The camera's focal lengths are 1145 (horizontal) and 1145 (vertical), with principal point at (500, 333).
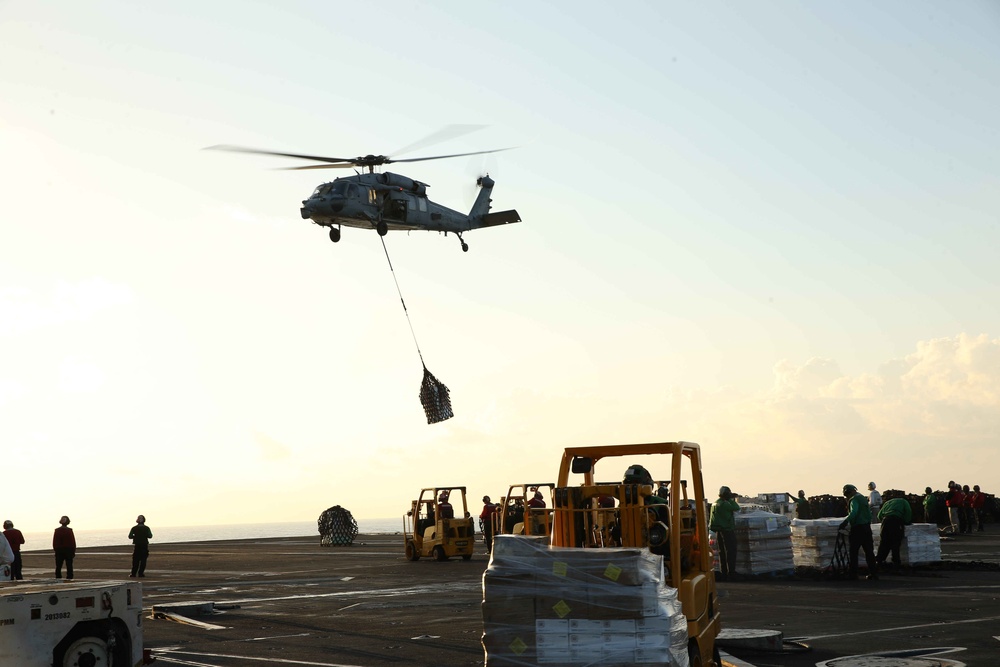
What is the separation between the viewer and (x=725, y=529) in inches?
912

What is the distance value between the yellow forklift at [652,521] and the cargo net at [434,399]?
22.4 metres

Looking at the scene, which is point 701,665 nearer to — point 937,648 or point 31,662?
point 937,648

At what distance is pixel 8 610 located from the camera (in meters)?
11.0

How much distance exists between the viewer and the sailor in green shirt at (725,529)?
910 inches

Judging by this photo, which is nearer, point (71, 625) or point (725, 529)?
point (71, 625)

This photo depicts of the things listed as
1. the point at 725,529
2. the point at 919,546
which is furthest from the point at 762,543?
the point at 919,546

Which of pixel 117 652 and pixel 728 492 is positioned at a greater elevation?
pixel 728 492

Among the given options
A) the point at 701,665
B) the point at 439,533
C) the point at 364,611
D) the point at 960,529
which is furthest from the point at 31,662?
the point at 960,529

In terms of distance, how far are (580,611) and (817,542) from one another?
1614 centimetres

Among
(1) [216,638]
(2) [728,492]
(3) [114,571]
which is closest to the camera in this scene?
(1) [216,638]

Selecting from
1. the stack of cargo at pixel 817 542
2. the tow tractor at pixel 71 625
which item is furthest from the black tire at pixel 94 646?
the stack of cargo at pixel 817 542

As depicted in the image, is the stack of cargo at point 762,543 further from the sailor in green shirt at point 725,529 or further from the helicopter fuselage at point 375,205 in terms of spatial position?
the helicopter fuselage at point 375,205

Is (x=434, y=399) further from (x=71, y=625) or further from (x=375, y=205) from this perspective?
(x=71, y=625)

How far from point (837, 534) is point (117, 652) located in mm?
16099
